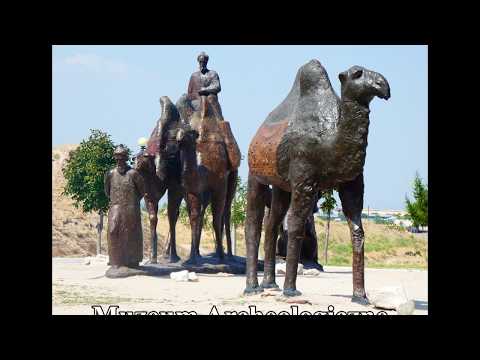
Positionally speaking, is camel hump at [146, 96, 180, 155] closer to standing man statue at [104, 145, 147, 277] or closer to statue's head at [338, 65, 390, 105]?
standing man statue at [104, 145, 147, 277]

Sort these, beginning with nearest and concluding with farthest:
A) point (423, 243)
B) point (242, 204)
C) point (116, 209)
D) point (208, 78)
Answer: point (116, 209) → point (208, 78) → point (242, 204) → point (423, 243)

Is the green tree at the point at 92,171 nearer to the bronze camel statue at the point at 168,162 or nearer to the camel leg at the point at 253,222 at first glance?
the bronze camel statue at the point at 168,162

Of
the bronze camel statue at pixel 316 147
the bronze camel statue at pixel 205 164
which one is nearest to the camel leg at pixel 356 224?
the bronze camel statue at pixel 316 147

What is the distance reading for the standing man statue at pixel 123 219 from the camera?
15.7 metres

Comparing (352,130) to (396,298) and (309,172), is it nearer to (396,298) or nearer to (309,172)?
(309,172)

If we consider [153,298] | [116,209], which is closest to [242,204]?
[116,209]

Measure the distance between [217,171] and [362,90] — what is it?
25.4ft

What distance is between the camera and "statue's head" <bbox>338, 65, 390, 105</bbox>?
1047 cm

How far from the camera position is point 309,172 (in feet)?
36.0

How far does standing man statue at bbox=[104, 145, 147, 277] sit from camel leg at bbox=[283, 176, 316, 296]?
16.4 feet

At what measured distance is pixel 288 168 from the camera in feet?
37.0

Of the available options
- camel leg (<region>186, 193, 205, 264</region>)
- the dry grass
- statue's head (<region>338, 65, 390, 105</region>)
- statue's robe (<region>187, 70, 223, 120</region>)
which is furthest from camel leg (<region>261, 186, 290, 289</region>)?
the dry grass

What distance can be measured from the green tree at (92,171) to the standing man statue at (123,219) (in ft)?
33.1

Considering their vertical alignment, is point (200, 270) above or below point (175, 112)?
below
